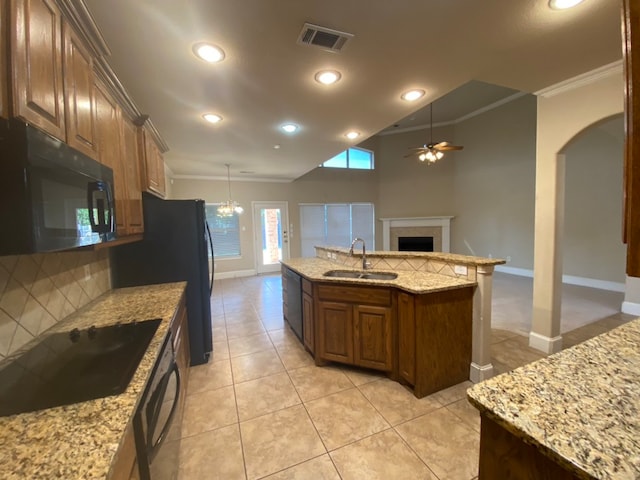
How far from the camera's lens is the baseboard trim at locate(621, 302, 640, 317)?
11.7 ft

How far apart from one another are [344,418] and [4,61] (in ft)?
7.86

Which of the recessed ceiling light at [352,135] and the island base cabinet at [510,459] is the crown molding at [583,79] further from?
the island base cabinet at [510,459]

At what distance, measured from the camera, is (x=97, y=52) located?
4.71 ft

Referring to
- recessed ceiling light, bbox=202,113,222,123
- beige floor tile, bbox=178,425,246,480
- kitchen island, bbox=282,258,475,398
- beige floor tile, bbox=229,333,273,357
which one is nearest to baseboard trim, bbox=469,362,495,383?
kitchen island, bbox=282,258,475,398

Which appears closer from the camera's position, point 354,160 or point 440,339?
point 440,339

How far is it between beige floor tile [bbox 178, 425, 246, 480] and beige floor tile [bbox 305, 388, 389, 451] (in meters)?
0.54

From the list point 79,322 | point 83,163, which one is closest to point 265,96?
point 83,163

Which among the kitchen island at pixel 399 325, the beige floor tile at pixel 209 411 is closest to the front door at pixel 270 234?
the kitchen island at pixel 399 325

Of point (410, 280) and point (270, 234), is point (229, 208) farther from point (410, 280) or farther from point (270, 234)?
point (410, 280)

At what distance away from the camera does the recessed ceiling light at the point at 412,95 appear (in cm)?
233

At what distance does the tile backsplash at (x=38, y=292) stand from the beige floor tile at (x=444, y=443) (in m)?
2.18

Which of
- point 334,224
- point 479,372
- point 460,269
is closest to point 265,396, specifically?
point 479,372

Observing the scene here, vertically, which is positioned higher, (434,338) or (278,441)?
(434,338)

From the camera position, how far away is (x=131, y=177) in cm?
202
